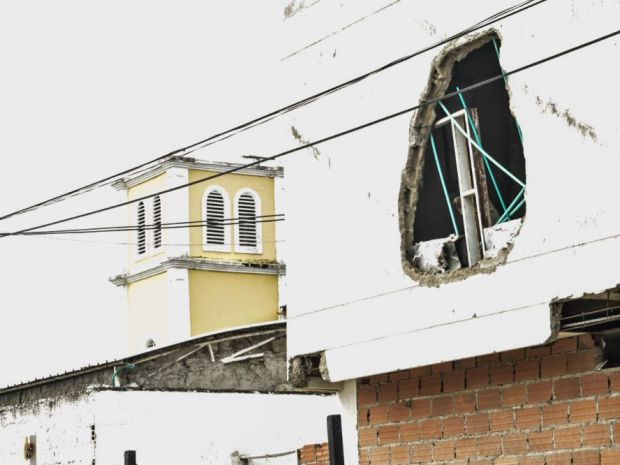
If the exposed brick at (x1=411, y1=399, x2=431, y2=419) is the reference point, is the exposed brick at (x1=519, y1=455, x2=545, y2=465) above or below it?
below

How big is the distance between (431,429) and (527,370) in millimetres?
1039

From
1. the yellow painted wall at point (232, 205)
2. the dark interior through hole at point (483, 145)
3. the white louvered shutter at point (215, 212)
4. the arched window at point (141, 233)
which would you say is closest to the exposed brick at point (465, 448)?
the dark interior through hole at point (483, 145)

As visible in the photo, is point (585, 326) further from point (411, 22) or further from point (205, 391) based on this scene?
point (205, 391)

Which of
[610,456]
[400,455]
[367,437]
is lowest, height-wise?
[610,456]

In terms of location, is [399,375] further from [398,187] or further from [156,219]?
[156,219]

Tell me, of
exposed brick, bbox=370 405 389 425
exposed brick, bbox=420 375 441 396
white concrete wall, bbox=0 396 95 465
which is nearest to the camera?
exposed brick, bbox=420 375 441 396

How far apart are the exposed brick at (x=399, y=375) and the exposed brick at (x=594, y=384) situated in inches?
68.4

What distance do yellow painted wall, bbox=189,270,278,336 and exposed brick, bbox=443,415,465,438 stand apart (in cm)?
3099

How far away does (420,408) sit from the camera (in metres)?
10.2

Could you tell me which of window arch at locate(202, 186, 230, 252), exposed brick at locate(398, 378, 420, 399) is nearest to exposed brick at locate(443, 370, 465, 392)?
exposed brick at locate(398, 378, 420, 399)

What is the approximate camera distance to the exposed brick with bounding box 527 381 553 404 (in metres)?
9.24

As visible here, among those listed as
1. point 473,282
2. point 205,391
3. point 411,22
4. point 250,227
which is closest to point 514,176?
point 473,282

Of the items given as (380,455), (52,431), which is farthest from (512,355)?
(52,431)

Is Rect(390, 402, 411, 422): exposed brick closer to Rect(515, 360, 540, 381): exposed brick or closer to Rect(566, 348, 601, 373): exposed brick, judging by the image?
Rect(515, 360, 540, 381): exposed brick
